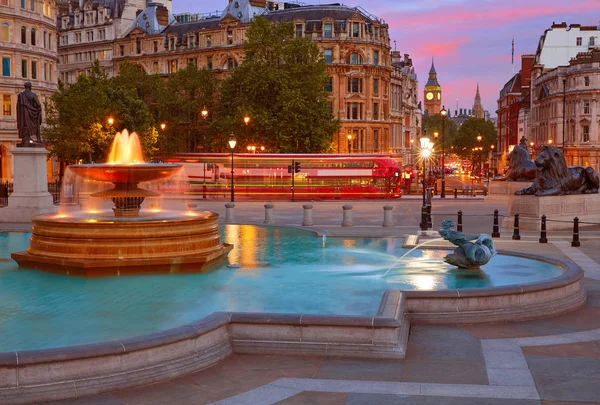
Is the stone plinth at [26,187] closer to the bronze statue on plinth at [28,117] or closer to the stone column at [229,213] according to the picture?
the bronze statue on plinth at [28,117]

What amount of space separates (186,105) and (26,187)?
52937 millimetres

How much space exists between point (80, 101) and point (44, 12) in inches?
576

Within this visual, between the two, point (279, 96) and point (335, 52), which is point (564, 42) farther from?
point (279, 96)

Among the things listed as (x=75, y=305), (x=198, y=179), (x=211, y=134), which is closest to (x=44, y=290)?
(x=75, y=305)

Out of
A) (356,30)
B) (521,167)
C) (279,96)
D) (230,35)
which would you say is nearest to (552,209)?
(521,167)

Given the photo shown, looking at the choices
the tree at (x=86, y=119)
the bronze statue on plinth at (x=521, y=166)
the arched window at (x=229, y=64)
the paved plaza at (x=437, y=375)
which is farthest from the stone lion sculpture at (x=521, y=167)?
the arched window at (x=229, y=64)

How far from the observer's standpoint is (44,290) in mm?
15469

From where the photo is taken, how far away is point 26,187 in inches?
1186

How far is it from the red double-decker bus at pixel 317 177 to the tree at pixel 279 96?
12.6 meters

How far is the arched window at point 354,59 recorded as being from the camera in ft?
300

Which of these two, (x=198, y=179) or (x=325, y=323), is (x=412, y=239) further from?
(x=198, y=179)

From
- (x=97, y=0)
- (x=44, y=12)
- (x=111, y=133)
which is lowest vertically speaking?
(x=111, y=133)

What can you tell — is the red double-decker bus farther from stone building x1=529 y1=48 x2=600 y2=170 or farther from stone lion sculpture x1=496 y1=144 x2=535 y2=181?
stone building x1=529 y1=48 x2=600 y2=170

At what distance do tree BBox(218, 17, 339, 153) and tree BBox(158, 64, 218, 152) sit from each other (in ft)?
31.1
